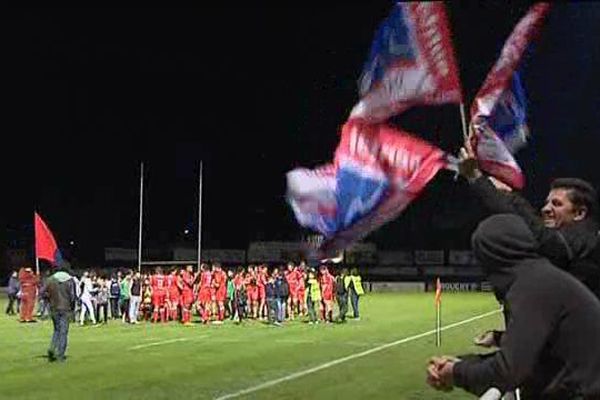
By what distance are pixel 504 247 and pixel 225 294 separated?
32.8m

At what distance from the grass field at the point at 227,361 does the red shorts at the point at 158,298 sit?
1.99m

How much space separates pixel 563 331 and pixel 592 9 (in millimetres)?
12728

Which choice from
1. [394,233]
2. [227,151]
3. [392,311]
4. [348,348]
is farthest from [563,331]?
[394,233]

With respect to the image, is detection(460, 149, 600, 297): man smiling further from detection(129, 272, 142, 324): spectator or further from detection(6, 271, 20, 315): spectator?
detection(6, 271, 20, 315): spectator

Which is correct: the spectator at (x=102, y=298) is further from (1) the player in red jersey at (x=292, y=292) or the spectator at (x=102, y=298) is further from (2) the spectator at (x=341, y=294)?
(2) the spectator at (x=341, y=294)

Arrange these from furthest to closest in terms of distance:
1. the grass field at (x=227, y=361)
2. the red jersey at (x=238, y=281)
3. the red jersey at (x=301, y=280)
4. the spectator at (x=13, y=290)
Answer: the spectator at (x=13, y=290)
the red jersey at (x=301, y=280)
the red jersey at (x=238, y=281)
the grass field at (x=227, y=361)

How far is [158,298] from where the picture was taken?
115ft

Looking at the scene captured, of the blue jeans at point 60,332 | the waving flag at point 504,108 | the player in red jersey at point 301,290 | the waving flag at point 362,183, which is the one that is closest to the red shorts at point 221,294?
the player in red jersey at point 301,290

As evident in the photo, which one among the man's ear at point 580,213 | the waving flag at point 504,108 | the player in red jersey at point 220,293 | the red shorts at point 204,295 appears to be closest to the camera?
the man's ear at point 580,213

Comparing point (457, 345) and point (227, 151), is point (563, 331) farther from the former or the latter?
point (227, 151)

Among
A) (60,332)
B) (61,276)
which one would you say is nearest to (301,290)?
(61,276)

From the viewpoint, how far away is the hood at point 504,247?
12.5 feet

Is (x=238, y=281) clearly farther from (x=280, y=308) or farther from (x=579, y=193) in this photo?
(x=579, y=193)

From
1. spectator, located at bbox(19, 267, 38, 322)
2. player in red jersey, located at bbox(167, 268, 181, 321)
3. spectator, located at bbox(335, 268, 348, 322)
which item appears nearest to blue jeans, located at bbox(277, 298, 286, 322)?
spectator, located at bbox(335, 268, 348, 322)
